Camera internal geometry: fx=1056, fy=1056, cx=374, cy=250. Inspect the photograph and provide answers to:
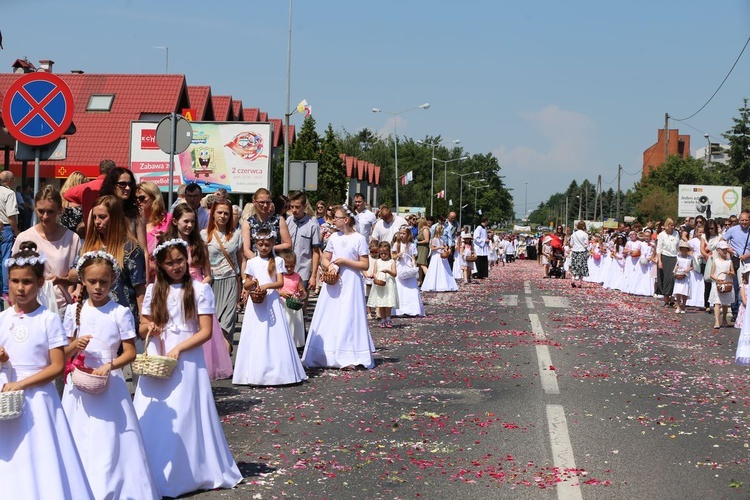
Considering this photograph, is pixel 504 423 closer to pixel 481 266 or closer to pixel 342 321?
pixel 342 321

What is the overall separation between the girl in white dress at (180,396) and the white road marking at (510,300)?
16691 millimetres

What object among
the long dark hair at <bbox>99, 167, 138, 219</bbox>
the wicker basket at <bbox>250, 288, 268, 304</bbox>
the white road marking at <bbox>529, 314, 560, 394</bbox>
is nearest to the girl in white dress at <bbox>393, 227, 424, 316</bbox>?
the white road marking at <bbox>529, 314, 560, 394</bbox>

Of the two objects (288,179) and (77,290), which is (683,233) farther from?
(77,290)

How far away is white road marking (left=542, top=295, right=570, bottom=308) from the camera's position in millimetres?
23222

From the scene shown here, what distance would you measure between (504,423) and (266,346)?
2.81m

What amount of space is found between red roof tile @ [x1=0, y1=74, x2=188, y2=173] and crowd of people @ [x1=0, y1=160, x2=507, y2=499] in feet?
118

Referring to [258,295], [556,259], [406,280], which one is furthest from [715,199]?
[258,295]

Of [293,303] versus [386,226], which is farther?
[386,226]

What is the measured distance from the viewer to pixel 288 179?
2778cm

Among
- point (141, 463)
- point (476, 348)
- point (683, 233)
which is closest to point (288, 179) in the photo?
point (683, 233)

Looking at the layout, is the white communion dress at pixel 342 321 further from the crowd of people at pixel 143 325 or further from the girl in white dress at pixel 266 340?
the girl in white dress at pixel 266 340

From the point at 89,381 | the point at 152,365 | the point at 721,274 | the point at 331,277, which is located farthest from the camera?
the point at 721,274

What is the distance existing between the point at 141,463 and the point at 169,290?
1.28 meters

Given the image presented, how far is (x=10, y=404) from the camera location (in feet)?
15.7
